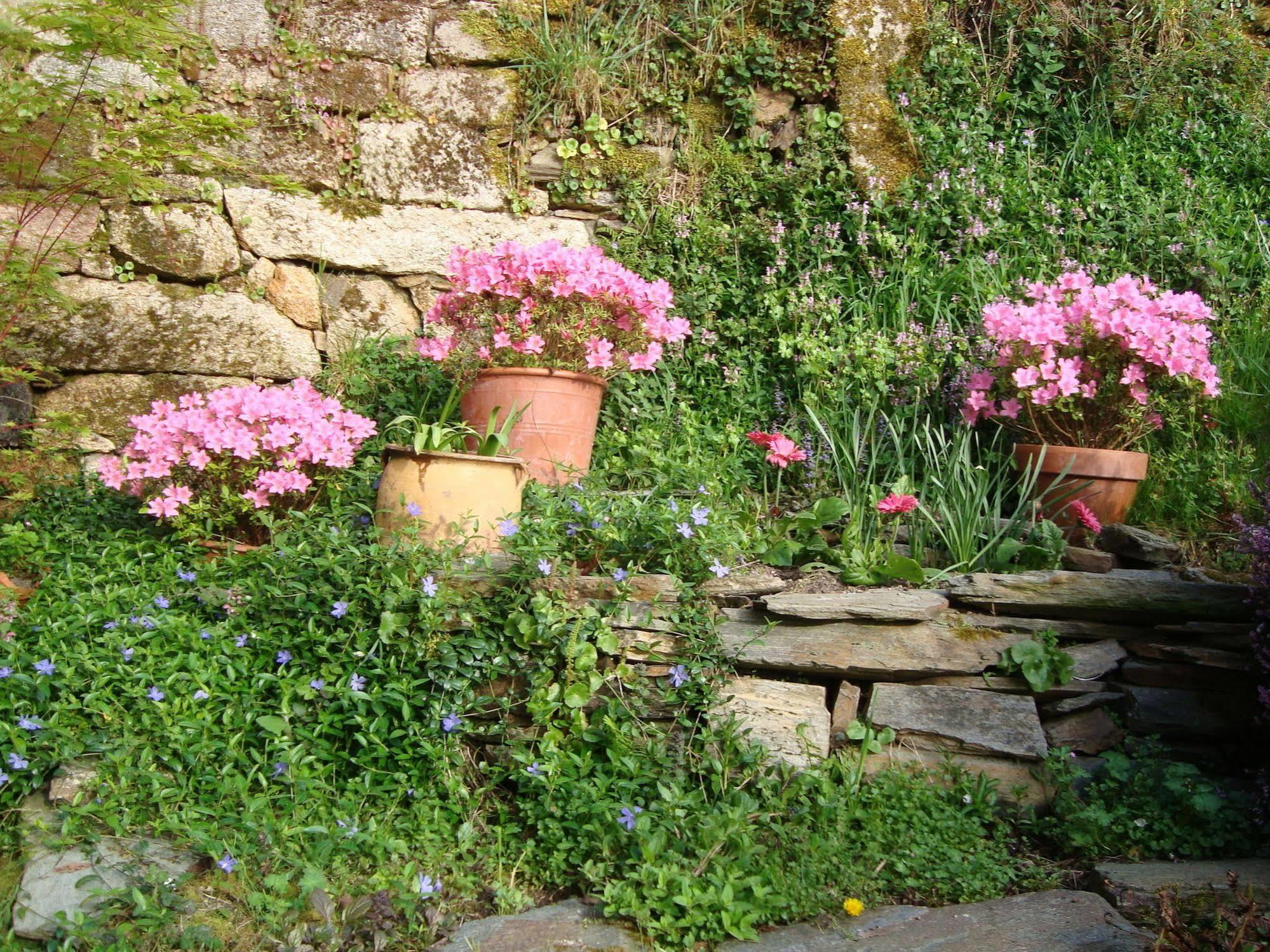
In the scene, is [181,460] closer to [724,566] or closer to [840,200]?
[724,566]

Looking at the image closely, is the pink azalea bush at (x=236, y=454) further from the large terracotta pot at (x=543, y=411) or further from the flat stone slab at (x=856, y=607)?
the flat stone slab at (x=856, y=607)

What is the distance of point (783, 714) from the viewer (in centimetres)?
279

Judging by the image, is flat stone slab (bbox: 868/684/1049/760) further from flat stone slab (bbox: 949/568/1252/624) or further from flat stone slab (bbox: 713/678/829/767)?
flat stone slab (bbox: 949/568/1252/624)

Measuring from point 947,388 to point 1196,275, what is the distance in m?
1.32

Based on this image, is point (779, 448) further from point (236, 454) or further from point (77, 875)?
point (77, 875)

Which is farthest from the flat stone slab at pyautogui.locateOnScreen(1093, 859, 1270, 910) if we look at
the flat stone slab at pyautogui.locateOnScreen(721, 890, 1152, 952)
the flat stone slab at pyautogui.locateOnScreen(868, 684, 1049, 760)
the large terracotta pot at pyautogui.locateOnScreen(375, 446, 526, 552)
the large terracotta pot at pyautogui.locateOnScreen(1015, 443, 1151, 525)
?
the large terracotta pot at pyautogui.locateOnScreen(375, 446, 526, 552)

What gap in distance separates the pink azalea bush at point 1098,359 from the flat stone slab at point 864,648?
938 mm

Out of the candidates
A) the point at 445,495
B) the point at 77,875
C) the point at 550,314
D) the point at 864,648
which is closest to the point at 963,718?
the point at 864,648

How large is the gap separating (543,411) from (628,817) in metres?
1.64

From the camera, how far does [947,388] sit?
392cm

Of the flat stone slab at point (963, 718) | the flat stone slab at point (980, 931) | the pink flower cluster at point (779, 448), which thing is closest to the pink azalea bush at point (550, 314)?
the pink flower cluster at point (779, 448)

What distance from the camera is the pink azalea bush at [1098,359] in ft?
11.0

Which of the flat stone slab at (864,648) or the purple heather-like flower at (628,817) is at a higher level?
the flat stone slab at (864,648)

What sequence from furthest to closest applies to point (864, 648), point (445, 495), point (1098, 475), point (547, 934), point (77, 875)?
point (1098, 475), point (445, 495), point (864, 648), point (77, 875), point (547, 934)
